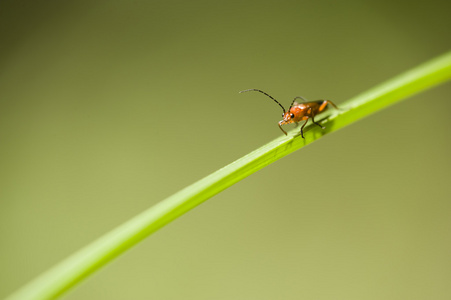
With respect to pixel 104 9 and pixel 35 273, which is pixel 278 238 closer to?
pixel 35 273

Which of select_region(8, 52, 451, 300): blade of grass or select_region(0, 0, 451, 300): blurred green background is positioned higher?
select_region(0, 0, 451, 300): blurred green background

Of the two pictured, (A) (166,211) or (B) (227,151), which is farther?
(B) (227,151)

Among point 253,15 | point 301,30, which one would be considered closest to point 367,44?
point 301,30

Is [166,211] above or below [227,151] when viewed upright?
below

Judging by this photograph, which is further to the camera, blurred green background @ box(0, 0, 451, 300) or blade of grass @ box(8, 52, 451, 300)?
blurred green background @ box(0, 0, 451, 300)
